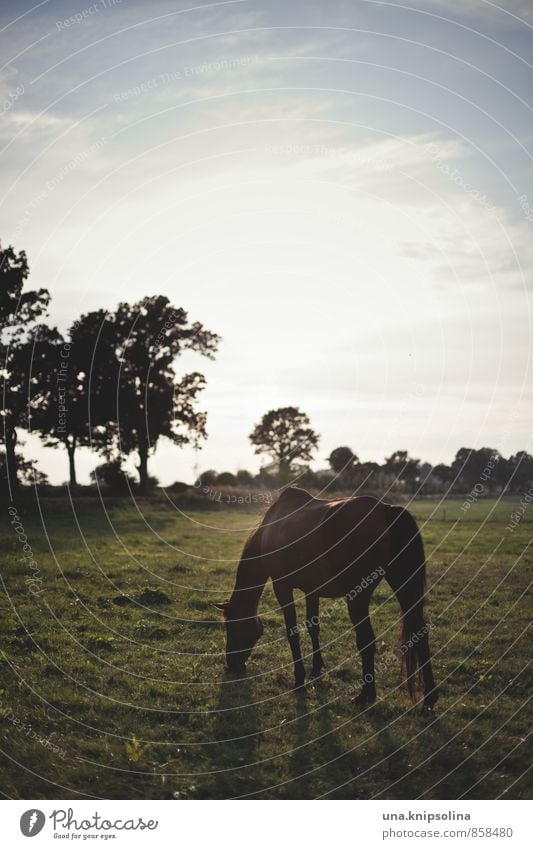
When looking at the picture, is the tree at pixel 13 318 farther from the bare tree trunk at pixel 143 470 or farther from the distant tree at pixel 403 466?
the distant tree at pixel 403 466

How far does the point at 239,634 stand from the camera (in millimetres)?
10852

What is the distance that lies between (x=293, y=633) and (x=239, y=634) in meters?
1.08

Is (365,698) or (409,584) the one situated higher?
(409,584)

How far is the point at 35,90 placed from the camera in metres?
12.0

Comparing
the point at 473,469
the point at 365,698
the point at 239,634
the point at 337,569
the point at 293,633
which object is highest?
the point at 473,469

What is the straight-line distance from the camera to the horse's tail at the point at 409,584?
28.9 ft

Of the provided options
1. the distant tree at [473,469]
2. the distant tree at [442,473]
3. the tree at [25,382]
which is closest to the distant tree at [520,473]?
the distant tree at [473,469]

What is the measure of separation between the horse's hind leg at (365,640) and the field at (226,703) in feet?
0.88

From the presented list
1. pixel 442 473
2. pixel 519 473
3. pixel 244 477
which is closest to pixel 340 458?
pixel 244 477

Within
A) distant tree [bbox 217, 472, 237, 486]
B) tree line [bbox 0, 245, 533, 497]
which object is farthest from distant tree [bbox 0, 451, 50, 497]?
distant tree [bbox 217, 472, 237, 486]

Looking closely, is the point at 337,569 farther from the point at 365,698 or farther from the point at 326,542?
the point at 365,698
